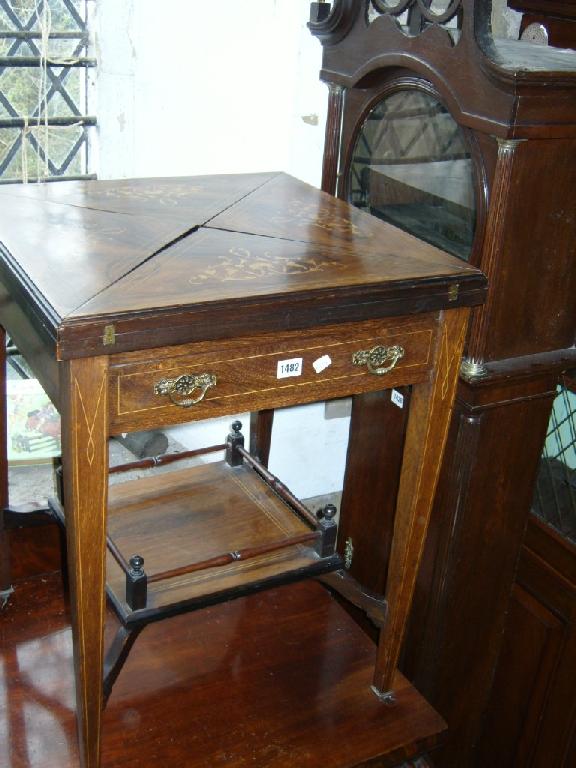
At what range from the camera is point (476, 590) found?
180 cm

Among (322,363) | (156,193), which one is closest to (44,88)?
(156,193)

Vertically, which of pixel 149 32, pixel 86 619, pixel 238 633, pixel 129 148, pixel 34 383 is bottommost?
pixel 238 633

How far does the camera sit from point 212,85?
2152 millimetres

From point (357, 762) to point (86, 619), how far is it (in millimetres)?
565

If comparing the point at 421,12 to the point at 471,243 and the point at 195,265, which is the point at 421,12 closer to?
the point at 471,243

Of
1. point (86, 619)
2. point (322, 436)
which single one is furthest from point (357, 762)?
point (322, 436)

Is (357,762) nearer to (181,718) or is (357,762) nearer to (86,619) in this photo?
(181,718)

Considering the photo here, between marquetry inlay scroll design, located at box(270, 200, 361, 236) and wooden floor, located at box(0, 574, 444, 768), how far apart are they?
78 centimetres

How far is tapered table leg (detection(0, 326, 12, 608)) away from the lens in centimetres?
154

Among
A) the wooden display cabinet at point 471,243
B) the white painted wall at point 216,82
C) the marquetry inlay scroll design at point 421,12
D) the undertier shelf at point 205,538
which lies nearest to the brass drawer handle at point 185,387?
the undertier shelf at point 205,538

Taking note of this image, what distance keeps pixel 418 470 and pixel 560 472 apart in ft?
1.66

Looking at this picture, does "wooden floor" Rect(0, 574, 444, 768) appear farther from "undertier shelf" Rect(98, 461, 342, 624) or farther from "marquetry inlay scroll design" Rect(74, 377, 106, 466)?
"marquetry inlay scroll design" Rect(74, 377, 106, 466)

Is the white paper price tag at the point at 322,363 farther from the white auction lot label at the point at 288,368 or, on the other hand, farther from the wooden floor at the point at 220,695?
the wooden floor at the point at 220,695

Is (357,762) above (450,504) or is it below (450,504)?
below
